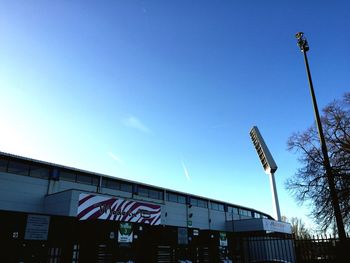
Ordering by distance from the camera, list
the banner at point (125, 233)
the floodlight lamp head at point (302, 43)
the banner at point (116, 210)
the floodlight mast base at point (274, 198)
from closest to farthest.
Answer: the floodlight lamp head at point (302, 43), the banner at point (116, 210), the banner at point (125, 233), the floodlight mast base at point (274, 198)

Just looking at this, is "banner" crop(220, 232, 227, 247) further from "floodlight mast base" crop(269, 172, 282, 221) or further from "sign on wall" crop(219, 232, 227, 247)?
"floodlight mast base" crop(269, 172, 282, 221)

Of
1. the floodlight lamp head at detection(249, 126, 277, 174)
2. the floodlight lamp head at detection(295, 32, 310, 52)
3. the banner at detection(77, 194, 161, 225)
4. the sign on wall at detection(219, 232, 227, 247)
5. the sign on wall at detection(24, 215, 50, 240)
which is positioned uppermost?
the floodlight lamp head at detection(249, 126, 277, 174)

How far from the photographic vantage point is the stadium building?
69.4 feet

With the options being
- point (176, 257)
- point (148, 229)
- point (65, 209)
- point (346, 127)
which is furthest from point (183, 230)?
point (346, 127)

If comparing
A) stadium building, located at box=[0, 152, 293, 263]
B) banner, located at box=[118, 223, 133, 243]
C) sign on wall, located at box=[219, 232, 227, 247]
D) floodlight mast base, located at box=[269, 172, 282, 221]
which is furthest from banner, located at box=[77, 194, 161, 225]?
floodlight mast base, located at box=[269, 172, 282, 221]

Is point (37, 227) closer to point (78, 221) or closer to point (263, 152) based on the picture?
point (78, 221)

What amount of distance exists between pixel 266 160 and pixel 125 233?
91.1 ft

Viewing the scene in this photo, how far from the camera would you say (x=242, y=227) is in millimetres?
41750

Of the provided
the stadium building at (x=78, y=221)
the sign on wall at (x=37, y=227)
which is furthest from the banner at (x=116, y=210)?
the sign on wall at (x=37, y=227)

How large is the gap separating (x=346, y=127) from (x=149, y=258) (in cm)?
1953

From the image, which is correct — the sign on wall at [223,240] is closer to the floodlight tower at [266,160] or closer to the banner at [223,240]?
the banner at [223,240]

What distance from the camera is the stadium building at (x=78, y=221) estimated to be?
2116cm

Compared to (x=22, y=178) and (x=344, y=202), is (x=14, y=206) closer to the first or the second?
(x=22, y=178)

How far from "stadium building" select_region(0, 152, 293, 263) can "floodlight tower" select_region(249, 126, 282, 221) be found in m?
16.2
